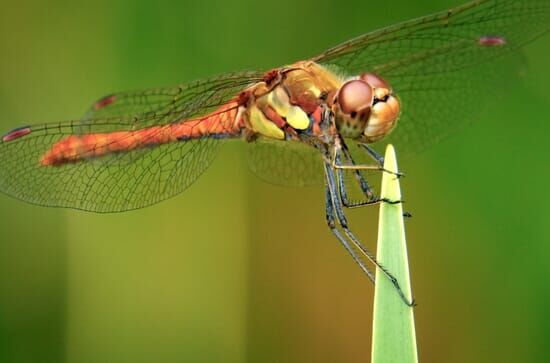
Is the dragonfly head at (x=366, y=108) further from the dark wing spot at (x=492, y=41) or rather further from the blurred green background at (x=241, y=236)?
the blurred green background at (x=241, y=236)

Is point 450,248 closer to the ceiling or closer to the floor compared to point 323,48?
closer to the floor

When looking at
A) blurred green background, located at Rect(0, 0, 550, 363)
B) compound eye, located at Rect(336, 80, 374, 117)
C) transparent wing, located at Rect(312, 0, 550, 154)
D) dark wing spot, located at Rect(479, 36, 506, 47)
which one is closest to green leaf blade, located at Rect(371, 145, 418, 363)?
compound eye, located at Rect(336, 80, 374, 117)

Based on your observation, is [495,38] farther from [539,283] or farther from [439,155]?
[539,283]

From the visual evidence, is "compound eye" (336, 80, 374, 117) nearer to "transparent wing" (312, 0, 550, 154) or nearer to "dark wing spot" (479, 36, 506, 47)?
"transparent wing" (312, 0, 550, 154)

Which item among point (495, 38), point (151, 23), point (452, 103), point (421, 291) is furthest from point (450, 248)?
point (151, 23)

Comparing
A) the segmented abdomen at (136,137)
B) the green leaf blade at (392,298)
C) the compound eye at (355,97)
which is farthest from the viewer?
the segmented abdomen at (136,137)


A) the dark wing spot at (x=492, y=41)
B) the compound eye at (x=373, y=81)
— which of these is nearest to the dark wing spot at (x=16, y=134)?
the compound eye at (x=373, y=81)

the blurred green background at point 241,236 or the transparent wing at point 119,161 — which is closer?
the transparent wing at point 119,161
